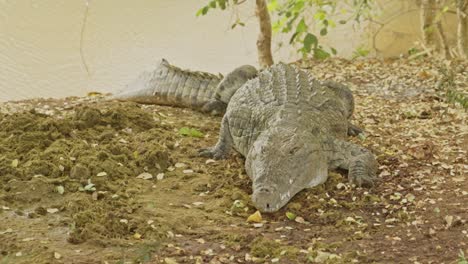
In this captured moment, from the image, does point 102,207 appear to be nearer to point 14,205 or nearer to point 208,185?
point 14,205

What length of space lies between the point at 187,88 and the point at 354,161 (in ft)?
7.49

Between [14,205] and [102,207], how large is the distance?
1.64 ft

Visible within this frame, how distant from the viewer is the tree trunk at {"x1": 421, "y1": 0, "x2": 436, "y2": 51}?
8967 mm

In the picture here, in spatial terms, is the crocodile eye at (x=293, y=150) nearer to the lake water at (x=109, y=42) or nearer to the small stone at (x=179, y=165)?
the small stone at (x=179, y=165)

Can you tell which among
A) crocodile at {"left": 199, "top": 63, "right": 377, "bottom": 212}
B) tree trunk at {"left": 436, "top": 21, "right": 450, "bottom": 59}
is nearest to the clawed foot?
crocodile at {"left": 199, "top": 63, "right": 377, "bottom": 212}

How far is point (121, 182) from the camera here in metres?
4.77

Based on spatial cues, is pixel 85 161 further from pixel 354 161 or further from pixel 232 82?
pixel 232 82

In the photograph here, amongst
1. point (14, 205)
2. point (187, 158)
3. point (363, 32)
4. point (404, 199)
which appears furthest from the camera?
point (363, 32)

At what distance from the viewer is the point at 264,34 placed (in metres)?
8.15

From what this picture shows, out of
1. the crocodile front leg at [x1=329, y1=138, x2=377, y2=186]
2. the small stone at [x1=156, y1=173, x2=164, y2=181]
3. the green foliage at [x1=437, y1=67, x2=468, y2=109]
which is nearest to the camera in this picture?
the crocodile front leg at [x1=329, y1=138, x2=377, y2=186]

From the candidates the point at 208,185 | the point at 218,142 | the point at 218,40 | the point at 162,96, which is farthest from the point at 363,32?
the point at 208,185

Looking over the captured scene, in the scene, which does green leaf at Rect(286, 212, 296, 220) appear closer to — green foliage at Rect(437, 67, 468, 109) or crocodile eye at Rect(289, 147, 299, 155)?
crocodile eye at Rect(289, 147, 299, 155)

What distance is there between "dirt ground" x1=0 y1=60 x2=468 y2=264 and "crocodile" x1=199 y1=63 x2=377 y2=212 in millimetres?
103

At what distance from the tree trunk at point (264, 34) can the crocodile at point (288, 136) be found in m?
1.85
